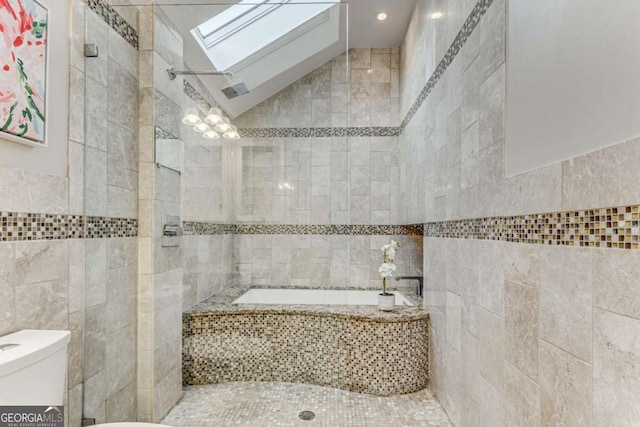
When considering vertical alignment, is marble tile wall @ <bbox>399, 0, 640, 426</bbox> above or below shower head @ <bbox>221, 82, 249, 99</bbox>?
below

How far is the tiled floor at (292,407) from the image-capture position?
2072 millimetres

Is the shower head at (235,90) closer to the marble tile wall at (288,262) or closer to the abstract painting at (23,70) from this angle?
the marble tile wall at (288,262)

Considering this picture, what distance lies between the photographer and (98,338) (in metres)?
1.81

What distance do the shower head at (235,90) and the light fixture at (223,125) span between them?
18cm

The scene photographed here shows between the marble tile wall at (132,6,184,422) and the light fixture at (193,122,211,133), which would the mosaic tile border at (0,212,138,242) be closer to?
the marble tile wall at (132,6,184,422)

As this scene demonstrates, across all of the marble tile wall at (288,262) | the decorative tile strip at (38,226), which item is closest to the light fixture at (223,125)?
the marble tile wall at (288,262)

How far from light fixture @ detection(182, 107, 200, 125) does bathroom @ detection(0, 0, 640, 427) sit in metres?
0.03

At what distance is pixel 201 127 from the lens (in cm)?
254

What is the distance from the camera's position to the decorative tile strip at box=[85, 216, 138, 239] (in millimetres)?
1758

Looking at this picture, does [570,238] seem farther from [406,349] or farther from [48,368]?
[48,368]

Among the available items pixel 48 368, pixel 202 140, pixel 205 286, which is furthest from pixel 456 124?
pixel 48 368

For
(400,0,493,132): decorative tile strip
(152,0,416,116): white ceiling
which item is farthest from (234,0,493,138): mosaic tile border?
(152,0,416,116): white ceiling

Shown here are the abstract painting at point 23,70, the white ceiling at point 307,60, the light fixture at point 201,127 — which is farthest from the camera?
the light fixture at point 201,127

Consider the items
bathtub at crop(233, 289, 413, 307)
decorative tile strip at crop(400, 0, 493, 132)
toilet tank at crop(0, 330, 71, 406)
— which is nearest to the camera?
toilet tank at crop(0, 330, 71, 406)
